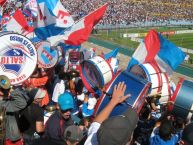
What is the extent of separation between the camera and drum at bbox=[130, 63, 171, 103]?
19.8 ft

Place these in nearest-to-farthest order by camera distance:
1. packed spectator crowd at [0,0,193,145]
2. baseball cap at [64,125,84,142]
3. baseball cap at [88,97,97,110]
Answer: packed spectator crowd at [0,0,193,145] → baseball cap at [64,125,84,142] → baseball cap at [88,97,97,110]

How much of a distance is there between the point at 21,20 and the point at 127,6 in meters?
49.7

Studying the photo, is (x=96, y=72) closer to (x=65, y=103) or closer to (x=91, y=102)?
(x=91, y=102)

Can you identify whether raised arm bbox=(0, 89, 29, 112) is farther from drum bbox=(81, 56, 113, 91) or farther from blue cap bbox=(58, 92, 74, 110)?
drum bbox=(81, 56, 113, 91)

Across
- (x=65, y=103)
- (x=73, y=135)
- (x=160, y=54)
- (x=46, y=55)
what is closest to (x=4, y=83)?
(x=65, y=103)

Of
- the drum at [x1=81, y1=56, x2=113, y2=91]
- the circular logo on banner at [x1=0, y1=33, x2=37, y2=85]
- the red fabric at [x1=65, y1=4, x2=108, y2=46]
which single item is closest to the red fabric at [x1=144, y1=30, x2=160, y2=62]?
the drum at [x1=81, y1=56, x2=113, y2=91]

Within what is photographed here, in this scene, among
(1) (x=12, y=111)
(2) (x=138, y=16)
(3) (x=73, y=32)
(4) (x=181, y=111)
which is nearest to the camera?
(1) (x=12, y=111)

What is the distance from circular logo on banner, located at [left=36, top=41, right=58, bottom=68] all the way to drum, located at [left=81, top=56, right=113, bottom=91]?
2.16 metres

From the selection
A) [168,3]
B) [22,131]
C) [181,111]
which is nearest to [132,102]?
[181,111]

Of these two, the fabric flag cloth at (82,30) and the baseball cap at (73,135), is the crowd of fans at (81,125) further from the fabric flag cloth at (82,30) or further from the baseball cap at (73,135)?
the fabric flag cloth at (82,30)

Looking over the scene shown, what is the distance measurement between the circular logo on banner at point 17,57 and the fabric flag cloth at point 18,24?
472 centimetres

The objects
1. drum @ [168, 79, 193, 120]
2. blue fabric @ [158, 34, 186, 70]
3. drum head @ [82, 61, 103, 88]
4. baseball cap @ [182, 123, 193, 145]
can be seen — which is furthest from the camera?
blue fabric @ [158, 34, 186, 70]

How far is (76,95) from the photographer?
905 cm

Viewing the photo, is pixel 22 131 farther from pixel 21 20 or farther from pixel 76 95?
pixel 21 20
